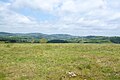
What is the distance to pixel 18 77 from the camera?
19.4 meters

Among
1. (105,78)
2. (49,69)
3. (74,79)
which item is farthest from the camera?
(49,69)

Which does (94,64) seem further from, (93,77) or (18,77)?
(18,77)

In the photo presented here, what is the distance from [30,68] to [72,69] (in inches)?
180

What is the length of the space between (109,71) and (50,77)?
281 inches

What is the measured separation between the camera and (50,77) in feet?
63.8

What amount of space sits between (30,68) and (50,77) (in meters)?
4.18

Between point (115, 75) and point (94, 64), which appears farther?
point (94, 64)

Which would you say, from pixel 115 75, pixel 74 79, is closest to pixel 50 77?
pixel 74 79

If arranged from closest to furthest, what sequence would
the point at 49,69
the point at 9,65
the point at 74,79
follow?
1. the point at 74,79
2. the point at 49,69
3. the point at 9,65

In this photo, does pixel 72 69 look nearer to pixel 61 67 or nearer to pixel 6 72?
pixel 61 67

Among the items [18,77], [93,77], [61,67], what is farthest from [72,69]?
[18,77]

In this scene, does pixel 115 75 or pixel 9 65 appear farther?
pixel 9 65

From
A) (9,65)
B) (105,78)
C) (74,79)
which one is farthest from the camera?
(9,65)

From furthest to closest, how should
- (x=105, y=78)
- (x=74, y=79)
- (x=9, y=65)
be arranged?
(x=9, y=65)
(x=105, y=78)
(x=74, y=79)
